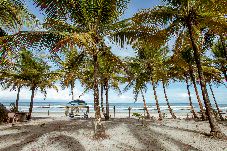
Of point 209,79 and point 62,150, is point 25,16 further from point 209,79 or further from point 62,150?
point 209,79

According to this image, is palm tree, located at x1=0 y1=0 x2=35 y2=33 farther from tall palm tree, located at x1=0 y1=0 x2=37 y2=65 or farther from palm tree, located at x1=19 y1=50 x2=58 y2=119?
palm tree, located at x1=19 y1=50 x2=58 y2=119

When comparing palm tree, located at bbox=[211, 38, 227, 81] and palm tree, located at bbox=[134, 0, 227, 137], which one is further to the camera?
palm tree, located at bbox=[211, 38, 227, 81]

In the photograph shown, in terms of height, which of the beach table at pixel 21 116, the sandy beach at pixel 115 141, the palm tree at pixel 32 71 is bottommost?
the sandy beach at pixel 115 141

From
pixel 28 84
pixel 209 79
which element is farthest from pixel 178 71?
pixel 28 84

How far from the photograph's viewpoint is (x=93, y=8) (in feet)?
36.6

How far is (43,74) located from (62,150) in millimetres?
12629

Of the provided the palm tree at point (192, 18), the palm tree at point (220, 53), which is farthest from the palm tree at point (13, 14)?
the palm tree at point (220, 53)

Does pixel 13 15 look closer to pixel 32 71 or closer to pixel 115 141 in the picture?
pixel 115 141

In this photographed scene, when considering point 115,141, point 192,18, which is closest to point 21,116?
point 115,141

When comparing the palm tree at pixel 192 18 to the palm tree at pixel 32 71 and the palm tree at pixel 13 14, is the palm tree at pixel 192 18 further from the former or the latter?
the palm tree at pixel 32 71

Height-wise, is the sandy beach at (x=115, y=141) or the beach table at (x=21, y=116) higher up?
the beach table at (x=21, y=116)

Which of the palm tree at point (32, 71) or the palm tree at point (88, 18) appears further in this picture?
the palm tree at point (32, 71)

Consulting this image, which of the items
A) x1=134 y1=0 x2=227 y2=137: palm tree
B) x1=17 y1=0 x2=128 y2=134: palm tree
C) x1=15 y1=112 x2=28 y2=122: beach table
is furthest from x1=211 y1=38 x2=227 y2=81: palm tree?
x1=15 y1=112 x2=28 y2=122: beach table

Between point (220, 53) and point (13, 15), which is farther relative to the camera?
point (220, 53)
